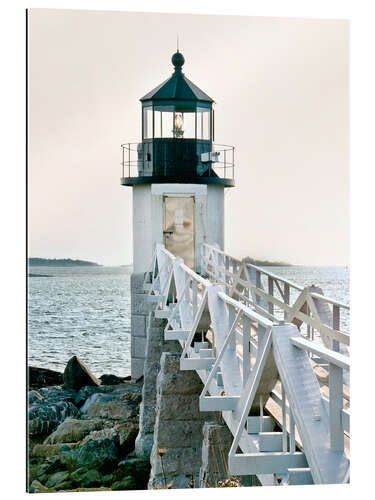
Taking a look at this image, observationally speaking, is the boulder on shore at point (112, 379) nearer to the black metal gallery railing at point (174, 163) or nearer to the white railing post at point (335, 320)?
the black metal gallery railing at point (174, 163)

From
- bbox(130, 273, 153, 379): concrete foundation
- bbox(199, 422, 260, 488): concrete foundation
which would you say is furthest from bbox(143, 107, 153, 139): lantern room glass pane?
bbox(199, 422, 260, 488): concrete foundation

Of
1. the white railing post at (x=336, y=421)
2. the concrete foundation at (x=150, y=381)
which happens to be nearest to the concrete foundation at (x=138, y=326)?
the concrete foundation at (x=150, y=381)

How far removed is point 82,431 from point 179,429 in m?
2.59

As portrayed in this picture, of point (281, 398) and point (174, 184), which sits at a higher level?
point (174, 184)

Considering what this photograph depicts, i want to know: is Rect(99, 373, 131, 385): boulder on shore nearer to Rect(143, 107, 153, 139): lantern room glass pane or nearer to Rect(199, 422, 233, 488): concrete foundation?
Rect(143, 107, 153, 139): lantern room glass pane

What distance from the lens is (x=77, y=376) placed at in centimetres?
989

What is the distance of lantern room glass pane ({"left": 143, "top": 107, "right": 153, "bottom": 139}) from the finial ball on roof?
151 cm

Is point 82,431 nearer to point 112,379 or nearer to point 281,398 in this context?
point 112,379

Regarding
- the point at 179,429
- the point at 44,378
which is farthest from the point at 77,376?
the point at 179,429

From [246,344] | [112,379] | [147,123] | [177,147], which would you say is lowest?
[112,379]

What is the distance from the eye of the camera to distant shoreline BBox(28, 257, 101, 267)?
23.9 feet

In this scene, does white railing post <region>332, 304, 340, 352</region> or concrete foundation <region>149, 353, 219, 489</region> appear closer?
white railing post <region>332, 304, 340, 352</region>

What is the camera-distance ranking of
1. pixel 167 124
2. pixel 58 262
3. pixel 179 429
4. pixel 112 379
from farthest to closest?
pixel 112 379, pixel 167 124, pixel 58 262, pixel 179 429

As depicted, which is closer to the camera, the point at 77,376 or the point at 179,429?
the point at 179,429
